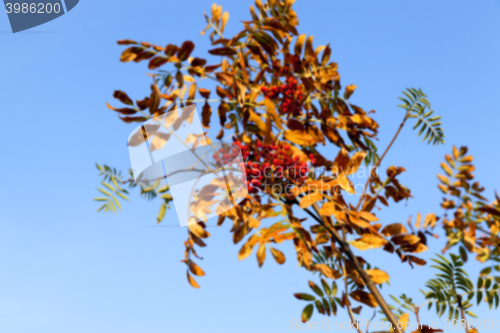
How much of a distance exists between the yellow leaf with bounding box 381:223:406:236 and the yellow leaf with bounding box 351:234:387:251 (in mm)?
105

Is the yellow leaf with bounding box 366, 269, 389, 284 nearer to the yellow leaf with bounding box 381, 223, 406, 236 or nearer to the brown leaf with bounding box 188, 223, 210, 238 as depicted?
the yellow leaf with bounding box 381, 223, 406, 236

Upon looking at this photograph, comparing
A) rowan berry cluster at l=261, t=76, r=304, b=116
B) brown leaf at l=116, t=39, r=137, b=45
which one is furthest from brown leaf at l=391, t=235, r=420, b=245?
brown leaf at l=116, t=39, r=137, b=45

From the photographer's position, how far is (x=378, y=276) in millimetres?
1481

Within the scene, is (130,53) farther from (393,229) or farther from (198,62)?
(393,229)

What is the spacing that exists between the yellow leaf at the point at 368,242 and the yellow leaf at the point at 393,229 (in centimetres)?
10

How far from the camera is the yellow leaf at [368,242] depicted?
148 cm

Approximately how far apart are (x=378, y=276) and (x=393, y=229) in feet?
0.67

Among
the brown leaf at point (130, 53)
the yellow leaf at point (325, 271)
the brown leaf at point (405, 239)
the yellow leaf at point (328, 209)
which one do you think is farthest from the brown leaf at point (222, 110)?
the brown leaf at point (405, 239)

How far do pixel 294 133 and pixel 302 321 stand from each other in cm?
80

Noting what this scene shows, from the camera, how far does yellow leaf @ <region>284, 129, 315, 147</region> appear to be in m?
1.58

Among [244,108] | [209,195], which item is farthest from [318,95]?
[209,195]

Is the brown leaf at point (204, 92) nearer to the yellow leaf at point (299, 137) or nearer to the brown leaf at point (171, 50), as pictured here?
the brown leaf at point (171, 50)

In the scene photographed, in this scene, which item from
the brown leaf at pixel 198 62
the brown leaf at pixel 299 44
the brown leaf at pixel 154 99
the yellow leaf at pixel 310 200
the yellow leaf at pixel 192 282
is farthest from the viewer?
the brown leaf at pixel 299 44

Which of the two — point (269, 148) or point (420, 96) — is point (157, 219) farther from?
Result: point (420, 96)
